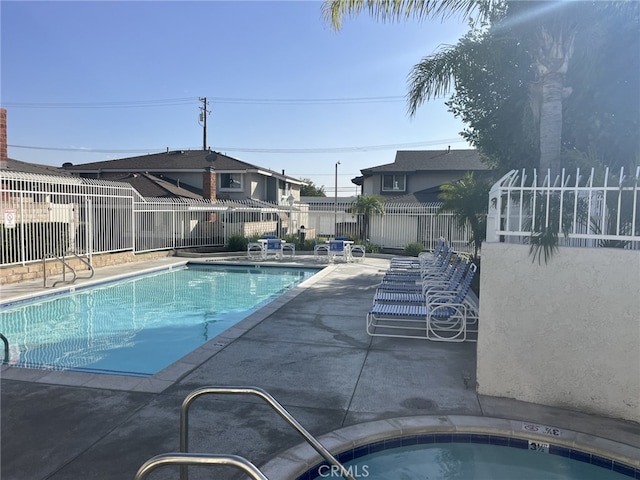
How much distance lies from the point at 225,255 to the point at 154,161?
53.7ft

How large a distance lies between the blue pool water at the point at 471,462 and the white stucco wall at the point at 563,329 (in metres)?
0.85

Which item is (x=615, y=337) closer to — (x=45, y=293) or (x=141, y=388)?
(x=141, y=388)

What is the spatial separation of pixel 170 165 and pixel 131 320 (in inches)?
922

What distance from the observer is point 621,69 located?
29.0 feet

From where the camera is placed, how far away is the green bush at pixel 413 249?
19.1 meters

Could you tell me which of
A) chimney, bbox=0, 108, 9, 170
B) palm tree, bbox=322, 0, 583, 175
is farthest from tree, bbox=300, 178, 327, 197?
palm tree, bbox=322, 0, 583, 175

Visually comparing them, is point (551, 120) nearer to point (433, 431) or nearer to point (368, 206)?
point (433, 431)

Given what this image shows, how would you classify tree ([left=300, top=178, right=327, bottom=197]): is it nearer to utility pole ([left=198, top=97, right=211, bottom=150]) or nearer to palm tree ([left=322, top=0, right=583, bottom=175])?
utility pole ([left=198, top=97, right=211, bottom=150])

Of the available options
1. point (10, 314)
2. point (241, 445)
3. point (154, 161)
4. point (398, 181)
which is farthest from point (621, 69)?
point (154, 161)

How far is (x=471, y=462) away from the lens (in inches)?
149

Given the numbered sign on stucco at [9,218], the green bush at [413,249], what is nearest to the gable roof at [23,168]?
the numbered sign on stucco at [9,218]

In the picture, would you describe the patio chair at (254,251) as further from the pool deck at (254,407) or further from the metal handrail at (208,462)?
the metal handrail at (208,462)

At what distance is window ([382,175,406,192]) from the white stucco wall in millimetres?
26322

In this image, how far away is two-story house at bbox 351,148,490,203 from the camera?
29.4m
